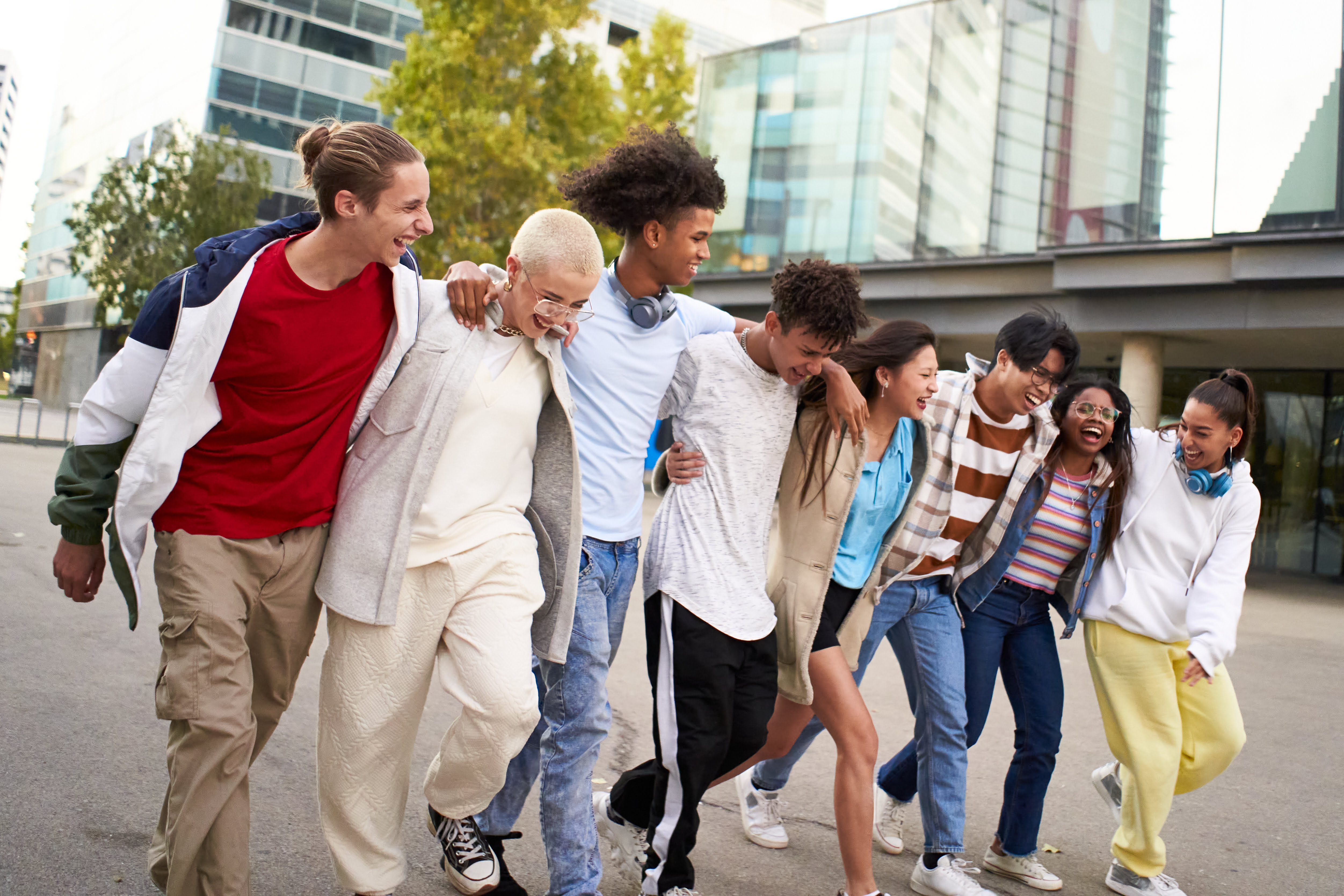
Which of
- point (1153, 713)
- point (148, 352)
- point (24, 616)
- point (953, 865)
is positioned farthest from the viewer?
point (24, 616)

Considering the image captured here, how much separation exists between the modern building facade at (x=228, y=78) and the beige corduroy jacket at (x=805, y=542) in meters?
33.9

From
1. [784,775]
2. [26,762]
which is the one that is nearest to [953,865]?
[784,775]

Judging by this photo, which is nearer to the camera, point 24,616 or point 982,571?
point 982,571

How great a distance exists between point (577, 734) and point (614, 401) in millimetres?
1014

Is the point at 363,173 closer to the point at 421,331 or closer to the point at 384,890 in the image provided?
A: the point at 421,331

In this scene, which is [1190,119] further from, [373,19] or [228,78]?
[228,78]

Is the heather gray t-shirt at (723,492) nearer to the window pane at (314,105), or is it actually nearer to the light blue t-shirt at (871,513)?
the light blue t-shirt at (871,513)

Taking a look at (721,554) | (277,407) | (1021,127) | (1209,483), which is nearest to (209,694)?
(277,407)

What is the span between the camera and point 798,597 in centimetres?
344

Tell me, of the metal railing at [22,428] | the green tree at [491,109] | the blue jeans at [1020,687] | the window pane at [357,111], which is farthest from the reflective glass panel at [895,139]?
the window pane at [357,111]

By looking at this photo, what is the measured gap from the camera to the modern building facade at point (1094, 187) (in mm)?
12953

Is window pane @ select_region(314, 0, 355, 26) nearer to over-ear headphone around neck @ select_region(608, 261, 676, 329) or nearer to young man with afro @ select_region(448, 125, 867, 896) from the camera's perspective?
young man with afro @ select_region(448, 125, 867, 896)

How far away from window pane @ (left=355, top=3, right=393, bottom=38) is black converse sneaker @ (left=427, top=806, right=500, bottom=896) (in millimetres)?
41147

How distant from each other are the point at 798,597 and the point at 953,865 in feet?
3.78
